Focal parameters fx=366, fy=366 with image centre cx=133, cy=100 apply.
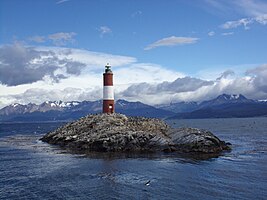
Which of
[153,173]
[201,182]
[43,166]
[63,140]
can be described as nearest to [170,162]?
[153,173]

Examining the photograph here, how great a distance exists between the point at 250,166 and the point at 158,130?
26.2 meters

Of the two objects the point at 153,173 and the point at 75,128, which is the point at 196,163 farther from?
the point at 75,128

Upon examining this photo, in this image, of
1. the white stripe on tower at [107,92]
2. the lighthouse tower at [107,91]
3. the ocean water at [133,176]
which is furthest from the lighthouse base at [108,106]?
the ocean water at [133,176]

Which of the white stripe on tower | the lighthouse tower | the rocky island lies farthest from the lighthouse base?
the rocky island

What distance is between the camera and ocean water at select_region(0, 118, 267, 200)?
3128 centimetres

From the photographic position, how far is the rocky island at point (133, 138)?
56969mm

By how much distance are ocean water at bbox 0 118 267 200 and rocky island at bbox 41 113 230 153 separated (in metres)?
4.58

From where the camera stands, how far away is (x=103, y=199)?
29844mm

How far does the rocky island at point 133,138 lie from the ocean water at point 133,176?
4581 mm

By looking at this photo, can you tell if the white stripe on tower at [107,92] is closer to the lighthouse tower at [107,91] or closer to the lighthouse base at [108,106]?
the lighthouse tower at [107,91]

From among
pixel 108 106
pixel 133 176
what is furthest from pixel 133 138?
pixel 133 176

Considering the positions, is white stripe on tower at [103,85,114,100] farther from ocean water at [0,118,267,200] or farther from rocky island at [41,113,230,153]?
ocean water at [0,118,267,200]

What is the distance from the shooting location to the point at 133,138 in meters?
59.9

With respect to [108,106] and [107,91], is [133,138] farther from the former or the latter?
[107,91]
